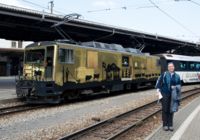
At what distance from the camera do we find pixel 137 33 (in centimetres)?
4928

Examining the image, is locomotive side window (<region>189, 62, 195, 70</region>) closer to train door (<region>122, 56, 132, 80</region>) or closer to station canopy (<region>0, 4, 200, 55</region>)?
station canopy (<region>0, 4, 200, 55</region>)

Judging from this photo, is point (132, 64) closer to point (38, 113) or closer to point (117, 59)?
point (117, 59)

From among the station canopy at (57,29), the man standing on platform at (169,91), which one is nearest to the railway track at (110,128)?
the man standing on platform at (169,91)

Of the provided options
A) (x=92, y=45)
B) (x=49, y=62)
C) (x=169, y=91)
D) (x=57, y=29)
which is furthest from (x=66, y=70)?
(x=57, y=29)

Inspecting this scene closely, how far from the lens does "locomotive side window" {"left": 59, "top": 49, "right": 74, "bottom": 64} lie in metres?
20.8

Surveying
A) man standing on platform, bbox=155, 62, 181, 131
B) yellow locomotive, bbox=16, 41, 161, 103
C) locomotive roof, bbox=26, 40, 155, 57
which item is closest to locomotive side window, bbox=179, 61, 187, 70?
locomotive roof, bbox=26, 40, 155, 57

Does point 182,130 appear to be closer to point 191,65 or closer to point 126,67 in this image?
point 126,67

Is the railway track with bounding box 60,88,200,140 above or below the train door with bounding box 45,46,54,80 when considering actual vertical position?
below

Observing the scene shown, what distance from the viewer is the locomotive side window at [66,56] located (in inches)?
817

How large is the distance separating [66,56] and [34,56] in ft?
5.67

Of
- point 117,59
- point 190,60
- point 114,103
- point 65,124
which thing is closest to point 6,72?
point 190,60

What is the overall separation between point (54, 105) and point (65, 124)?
21.7 ft

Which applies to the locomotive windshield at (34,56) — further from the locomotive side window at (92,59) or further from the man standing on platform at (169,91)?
the man standing on platform at (169,91)

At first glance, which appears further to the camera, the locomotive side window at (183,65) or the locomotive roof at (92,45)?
the locomotive side window at (183,65)
